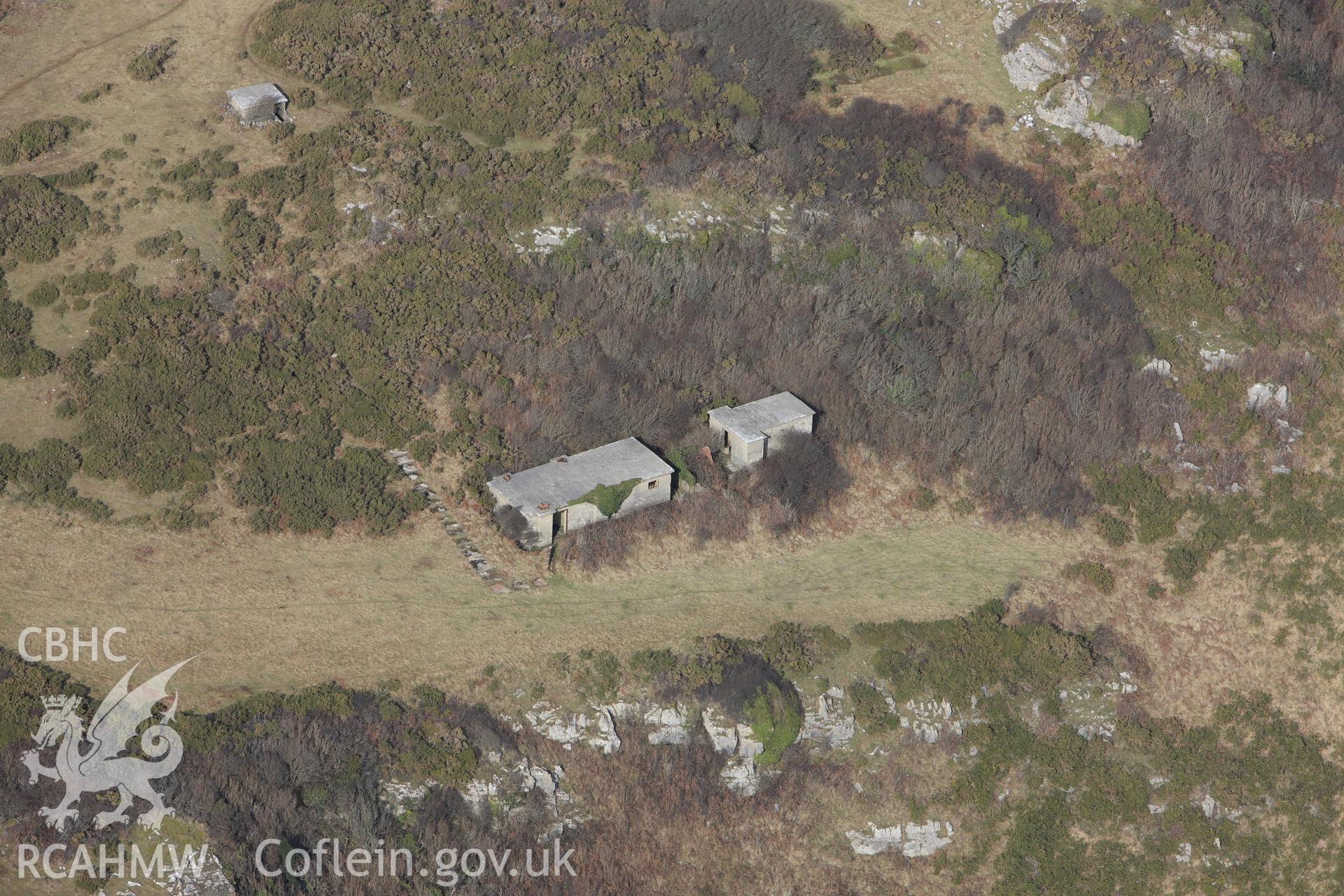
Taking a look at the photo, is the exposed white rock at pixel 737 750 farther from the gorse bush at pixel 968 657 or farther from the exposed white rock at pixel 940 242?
the exposed white rock at pixel 940 242

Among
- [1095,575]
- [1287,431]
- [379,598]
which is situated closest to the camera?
[379,598]

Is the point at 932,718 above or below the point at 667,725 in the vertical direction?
below

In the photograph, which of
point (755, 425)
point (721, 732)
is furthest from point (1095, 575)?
point (721, 732)

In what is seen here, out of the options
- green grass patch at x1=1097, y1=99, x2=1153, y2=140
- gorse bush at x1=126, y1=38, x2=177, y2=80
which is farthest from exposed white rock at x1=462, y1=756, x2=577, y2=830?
green grass patch at x1=1097, y1=99, x2=1153, y2=140

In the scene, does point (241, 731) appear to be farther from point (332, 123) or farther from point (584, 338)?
point (332, 123)

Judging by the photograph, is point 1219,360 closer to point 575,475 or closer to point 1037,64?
point 1037,64

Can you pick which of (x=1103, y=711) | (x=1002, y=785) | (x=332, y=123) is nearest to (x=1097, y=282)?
(x=1103, y=711)

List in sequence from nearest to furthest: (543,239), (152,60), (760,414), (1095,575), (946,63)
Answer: (1095,575)
(760,414)
(543,239)
(152,60)
(946,63)
